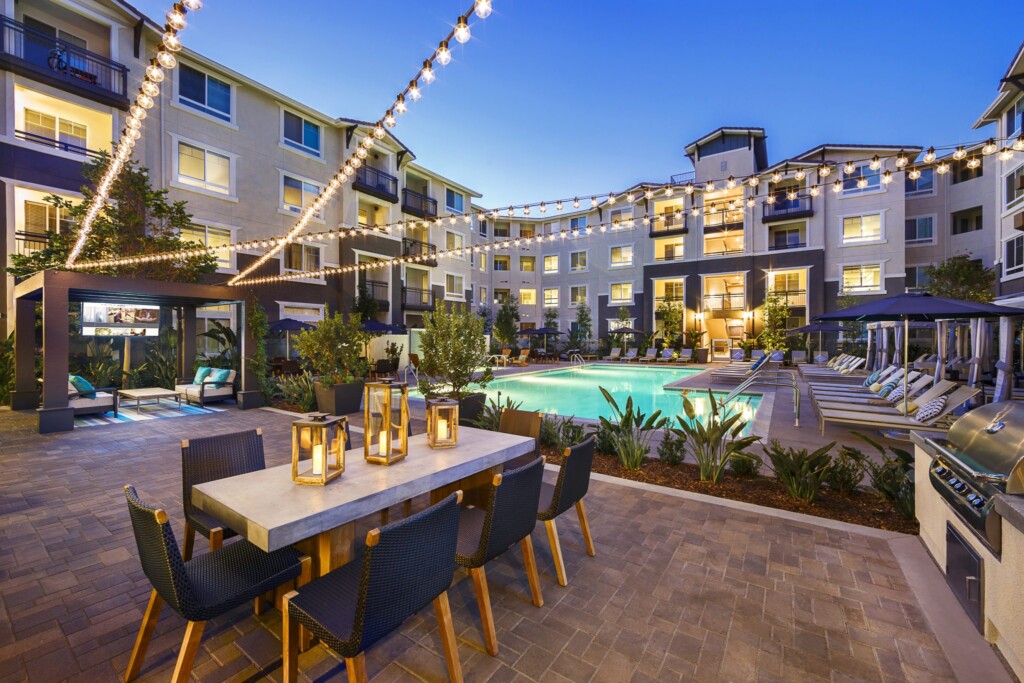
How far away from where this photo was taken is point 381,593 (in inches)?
71.1


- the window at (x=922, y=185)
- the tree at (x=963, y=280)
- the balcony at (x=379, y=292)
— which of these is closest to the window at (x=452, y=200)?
the balcony at (x=379, y=292)

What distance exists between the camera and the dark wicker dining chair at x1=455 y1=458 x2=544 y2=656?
239 cm

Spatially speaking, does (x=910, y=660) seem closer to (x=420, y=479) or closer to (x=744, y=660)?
(x=744, y=660)

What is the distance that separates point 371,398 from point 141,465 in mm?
4830

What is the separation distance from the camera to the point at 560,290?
3291cm

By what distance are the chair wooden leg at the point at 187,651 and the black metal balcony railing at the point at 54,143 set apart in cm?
1514

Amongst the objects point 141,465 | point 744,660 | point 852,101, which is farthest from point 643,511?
point 852,101

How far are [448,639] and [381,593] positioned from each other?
570 mm

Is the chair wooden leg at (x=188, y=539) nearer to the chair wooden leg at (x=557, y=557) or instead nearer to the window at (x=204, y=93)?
the chair wooden leg at (x=557, y=557)

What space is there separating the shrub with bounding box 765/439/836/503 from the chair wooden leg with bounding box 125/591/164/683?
5225 mm

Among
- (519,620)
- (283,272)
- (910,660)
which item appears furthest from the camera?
(283,272)

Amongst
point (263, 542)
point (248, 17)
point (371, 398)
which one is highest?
point (248, 17)

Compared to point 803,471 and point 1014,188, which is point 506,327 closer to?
point 1014,188

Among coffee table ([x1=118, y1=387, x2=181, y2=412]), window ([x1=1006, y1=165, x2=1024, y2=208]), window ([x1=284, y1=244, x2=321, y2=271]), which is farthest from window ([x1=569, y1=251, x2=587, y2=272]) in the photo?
coffee table ([x1=118, y1=387, x2=181, y2=412])
